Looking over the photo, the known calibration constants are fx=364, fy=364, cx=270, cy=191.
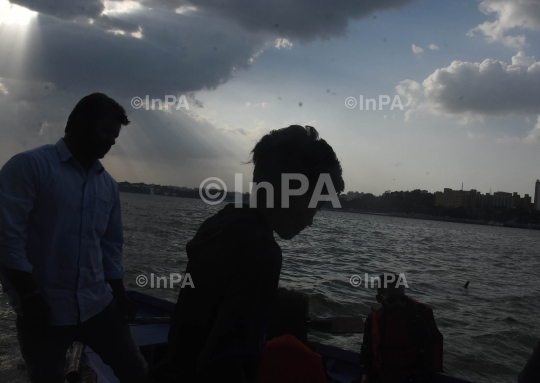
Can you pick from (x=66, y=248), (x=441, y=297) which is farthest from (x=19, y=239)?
(x=441, y=297)

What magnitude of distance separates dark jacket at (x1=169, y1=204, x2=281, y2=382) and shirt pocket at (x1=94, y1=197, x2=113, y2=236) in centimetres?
165

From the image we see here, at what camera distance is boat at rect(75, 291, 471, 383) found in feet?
14.4

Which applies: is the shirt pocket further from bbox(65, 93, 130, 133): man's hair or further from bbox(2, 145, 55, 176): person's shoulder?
bbox(65, 93, 130, 133): man's hair

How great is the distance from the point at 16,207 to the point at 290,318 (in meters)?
1.70

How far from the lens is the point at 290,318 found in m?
2.12

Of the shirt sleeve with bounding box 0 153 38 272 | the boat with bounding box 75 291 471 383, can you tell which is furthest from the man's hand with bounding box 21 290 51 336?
the boat with bounding box 75 291 471 383

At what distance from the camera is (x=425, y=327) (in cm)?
453

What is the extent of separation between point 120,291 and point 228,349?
7.14 ft

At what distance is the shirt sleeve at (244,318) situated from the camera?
93 centimetres

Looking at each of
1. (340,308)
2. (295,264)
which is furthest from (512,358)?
(295,264)

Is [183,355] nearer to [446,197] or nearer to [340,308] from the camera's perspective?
[340,308]

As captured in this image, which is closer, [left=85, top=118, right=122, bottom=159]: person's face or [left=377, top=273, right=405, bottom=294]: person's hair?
[left=85, top=118, right=122, bottom=159]: person's face

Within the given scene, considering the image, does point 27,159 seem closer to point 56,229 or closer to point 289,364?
point 56,229

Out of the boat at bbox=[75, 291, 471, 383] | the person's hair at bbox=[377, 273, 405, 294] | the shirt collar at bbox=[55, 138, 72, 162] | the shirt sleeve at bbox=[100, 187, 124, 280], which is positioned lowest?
the boat at bbox=[75, 291, 471, 383]
